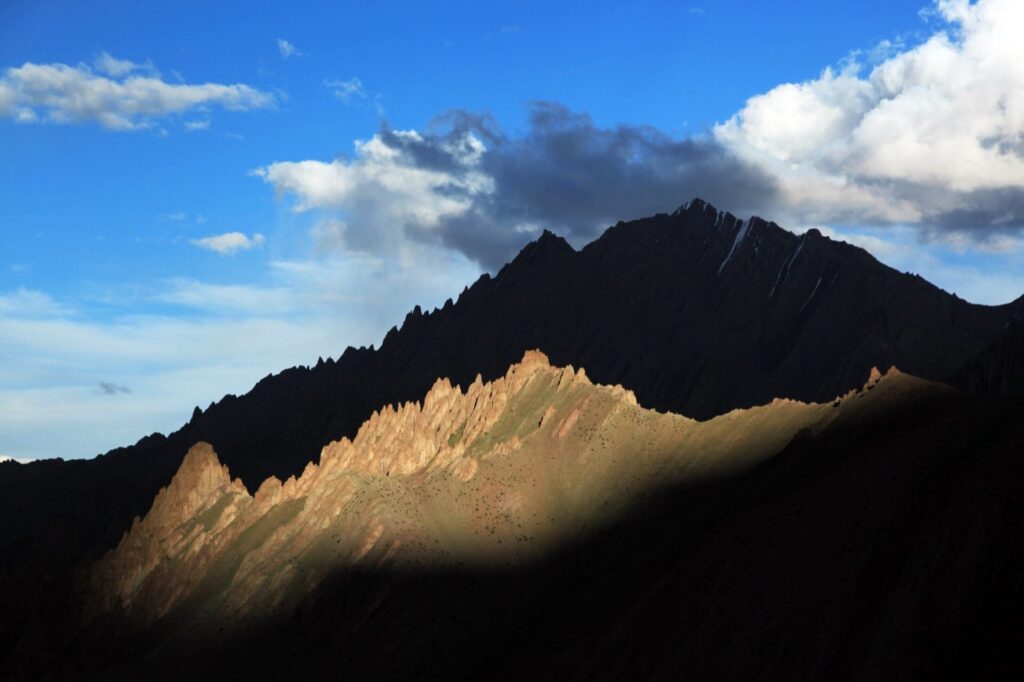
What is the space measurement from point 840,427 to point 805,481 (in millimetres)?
10285

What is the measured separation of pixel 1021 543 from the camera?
121062mm

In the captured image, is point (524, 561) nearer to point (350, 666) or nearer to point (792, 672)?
point (350, 666)

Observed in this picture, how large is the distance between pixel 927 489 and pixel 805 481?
20803mm

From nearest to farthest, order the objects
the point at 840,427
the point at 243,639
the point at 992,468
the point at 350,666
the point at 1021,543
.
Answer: the point at 1021,543
the point at 992,468
the point at 840,427
the point at 350,666
the point at 243,639

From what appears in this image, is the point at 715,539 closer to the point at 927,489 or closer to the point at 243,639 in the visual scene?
the point at 927,489

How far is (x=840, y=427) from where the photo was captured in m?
162

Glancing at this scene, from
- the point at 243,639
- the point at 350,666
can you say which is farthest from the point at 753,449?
the point at 243,639

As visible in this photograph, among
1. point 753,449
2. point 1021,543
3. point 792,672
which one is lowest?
point 792,672

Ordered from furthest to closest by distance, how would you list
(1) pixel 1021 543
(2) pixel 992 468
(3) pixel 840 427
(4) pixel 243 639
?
(4) pixel 243 639 → (3) pixel 840 427 → (2) pixel 992 468 → (1) pixel 1021 543

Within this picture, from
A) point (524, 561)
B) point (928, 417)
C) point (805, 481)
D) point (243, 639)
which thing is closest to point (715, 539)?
point (805, 481)

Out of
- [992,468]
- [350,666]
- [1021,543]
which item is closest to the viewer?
[1021,543]

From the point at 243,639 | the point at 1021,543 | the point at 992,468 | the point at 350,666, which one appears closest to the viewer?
the point at 1021,543

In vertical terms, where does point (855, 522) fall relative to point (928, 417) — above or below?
below

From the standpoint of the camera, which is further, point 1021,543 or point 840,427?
point 840,427
